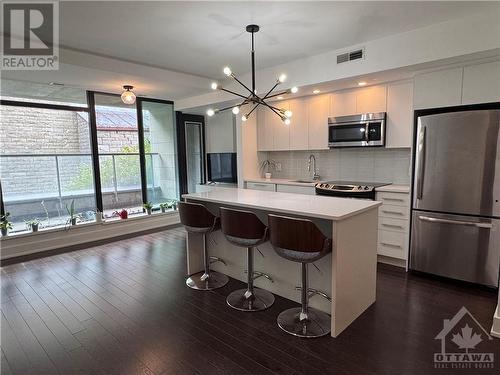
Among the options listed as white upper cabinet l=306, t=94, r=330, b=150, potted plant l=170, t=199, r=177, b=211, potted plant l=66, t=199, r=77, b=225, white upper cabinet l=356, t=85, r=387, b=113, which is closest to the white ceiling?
white upper cabinet l=356, t=85, r=387, b=113

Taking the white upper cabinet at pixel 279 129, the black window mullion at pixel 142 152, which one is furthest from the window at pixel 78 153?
the white upper cabinet at pixel 279 129

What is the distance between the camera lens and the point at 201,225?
3.08 metres

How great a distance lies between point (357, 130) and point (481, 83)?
1472mm

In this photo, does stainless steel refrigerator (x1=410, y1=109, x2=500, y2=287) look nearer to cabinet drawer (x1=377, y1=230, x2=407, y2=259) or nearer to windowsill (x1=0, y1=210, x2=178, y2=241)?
cabinet drawer (x1=377, y1=230, x2=407, y2=259)

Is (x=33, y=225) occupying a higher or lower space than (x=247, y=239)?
lower

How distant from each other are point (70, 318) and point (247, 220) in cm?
185

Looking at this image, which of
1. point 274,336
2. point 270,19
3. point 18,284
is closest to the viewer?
point 274,336

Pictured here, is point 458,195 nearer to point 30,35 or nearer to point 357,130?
point 357,130

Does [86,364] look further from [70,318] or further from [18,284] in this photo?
[18,284]

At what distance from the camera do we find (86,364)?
2.09 m

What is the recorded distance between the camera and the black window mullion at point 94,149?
514 cm

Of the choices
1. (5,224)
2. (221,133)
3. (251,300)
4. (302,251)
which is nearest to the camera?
(302,251)

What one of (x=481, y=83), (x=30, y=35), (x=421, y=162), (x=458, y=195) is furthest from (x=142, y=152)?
(x=481, y=83)

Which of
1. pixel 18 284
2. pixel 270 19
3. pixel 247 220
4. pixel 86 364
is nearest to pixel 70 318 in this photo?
pixel 86 364
